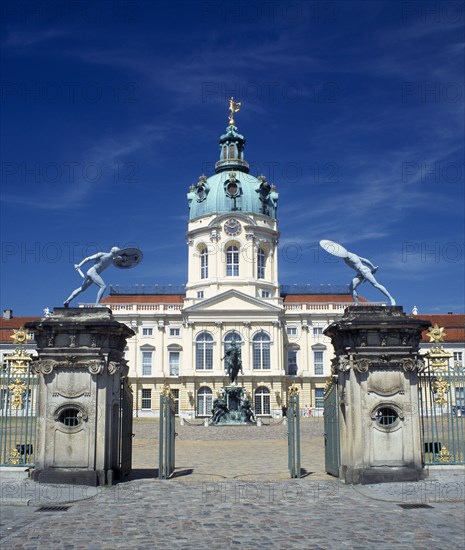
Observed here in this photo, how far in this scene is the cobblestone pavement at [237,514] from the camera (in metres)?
9.84

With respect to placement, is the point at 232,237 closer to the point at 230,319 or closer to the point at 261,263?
the point at 261,263

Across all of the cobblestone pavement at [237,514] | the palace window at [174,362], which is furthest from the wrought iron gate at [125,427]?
the palace window at [174,362]

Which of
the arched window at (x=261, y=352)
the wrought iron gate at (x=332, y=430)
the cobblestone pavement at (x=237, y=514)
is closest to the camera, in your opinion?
the cobblestone pavement at (x=237, y=514)

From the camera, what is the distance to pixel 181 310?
66.7m

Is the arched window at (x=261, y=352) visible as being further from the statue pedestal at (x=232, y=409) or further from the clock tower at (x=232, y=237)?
the statue pedestal at (x=232, y=409)

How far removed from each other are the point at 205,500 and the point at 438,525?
178 inches

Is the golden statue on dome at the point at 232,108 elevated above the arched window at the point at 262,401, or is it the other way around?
the golden statue on dome at the point at 232,108

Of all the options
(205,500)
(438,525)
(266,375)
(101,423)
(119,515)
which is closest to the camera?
(438,525)

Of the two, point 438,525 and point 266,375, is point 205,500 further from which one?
point 266,375

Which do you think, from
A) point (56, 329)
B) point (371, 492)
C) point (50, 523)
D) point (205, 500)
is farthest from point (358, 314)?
point (50, 523)

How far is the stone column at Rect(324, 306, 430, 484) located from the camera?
14.9m

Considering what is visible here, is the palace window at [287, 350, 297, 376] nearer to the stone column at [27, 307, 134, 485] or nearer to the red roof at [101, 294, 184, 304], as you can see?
the red roof at [101, 294, 184, 304]

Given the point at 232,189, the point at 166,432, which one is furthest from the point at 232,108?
the point at 166,432

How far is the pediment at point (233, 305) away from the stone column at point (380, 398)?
50.2 m
